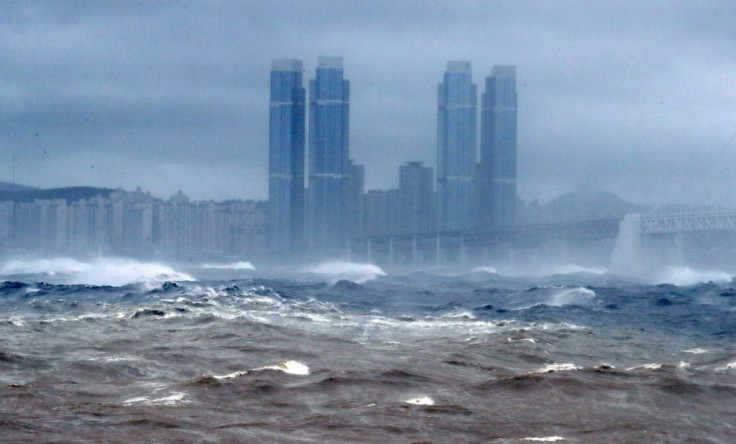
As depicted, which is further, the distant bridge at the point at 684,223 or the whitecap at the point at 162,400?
the distant bridge at the point at 684,223

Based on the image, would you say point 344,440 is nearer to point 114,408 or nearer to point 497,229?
point 114,408

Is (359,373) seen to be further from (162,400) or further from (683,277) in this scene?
(683,277)

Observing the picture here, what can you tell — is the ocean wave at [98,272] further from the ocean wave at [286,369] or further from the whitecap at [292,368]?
the ocean wave at [286,369]

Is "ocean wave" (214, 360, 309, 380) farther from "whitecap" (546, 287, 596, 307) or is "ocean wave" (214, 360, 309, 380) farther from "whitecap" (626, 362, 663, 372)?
"whitecap" (546, 287, 596, 307)

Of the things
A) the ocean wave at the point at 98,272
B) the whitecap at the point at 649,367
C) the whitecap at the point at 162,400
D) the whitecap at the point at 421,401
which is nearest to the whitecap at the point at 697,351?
the whitecap at the point at 649,367

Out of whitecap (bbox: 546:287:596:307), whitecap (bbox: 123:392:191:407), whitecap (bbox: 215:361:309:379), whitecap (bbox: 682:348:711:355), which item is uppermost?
whitecap (bbox: 123:392:191:407)

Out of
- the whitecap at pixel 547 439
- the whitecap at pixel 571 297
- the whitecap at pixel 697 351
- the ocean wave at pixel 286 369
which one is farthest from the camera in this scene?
the whitecap at pixel 571 297

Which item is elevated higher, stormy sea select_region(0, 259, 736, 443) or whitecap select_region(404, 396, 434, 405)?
whitecap select_region(404, 396, 434, 405)

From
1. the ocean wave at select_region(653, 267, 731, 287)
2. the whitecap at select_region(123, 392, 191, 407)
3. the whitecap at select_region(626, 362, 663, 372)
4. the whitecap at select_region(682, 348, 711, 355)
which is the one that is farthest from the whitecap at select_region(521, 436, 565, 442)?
the ocean wave at select_region(653, 267, 731, 287)

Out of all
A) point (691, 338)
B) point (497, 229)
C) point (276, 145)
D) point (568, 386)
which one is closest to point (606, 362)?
point (568, 386)

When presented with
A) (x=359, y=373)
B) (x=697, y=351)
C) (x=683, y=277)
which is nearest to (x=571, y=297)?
(x=697, y=351)
